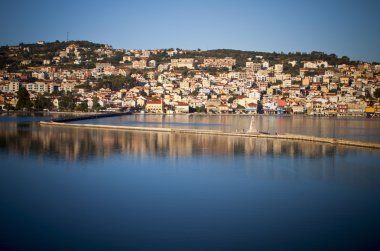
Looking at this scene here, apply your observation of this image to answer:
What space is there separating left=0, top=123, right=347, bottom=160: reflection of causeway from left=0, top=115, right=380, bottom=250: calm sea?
8.4 inches

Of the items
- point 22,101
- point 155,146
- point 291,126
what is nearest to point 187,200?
point 155,146

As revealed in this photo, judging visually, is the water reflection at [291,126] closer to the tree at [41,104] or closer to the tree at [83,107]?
the tree at [83,107]

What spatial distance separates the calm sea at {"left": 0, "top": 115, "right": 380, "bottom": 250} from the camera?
6.05 meters

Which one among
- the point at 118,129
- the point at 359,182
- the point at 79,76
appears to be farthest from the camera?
the point at 79,76

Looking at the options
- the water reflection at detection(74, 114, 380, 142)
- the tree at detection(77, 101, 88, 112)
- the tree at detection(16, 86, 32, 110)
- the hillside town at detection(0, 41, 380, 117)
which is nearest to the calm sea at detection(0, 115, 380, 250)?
the water reflection at detection(74, 114, 380, 142)

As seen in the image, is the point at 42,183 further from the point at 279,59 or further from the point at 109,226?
the point at 279,59

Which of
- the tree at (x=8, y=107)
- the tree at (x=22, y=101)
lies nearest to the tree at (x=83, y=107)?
the tree at (x=22, y=101)

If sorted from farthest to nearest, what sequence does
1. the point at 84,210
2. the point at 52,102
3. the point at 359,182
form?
1. the point at 52,102
2. the point at 359,182
3. the point at 84,210

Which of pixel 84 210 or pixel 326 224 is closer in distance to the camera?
pixel 326 224

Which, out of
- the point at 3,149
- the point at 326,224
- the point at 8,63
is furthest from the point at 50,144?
the point at 8,63

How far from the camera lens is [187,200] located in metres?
8.08

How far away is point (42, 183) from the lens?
936cm

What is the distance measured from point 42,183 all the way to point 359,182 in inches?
256

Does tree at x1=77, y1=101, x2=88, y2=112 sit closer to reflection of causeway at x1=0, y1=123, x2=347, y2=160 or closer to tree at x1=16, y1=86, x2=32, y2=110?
tree at x1=16, y1=86, x2=32, y2=110
